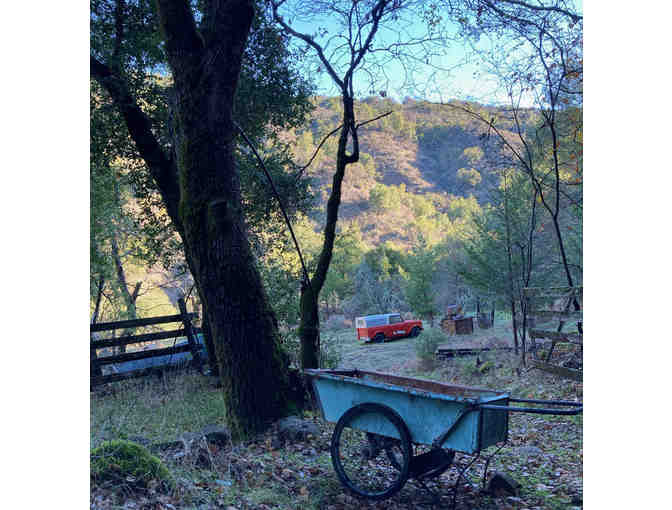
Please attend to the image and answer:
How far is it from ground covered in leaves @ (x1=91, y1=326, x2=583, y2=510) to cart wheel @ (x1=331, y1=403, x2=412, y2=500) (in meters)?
0.11

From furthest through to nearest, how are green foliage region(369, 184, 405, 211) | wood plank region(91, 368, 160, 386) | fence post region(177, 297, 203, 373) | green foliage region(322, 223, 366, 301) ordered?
green foliage region(322, 223, 366, 301) < green foliage region(369, 184, 405, 211) < fence post region(177, 297, 203, 373) < wood plank region(91, 368, 160, 386)

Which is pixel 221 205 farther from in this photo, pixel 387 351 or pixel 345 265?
pixel 345 265

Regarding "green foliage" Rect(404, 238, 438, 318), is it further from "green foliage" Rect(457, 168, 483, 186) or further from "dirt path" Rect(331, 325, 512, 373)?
"green foliage" Rect(457, 168, 483, 186)

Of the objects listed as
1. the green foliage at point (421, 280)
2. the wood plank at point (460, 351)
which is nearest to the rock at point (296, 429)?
the wood plank at point (460, 351)

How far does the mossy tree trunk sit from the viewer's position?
10.7 ft

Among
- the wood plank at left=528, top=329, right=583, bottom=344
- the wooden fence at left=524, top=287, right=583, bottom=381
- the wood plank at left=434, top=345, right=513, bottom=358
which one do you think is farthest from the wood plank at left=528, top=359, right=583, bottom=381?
the wood plank at left=434, top=345, right=513, bottom=358

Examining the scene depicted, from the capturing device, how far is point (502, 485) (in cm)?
263

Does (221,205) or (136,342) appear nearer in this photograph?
(221,205)

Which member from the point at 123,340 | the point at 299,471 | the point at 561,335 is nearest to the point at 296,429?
the point at 299,471

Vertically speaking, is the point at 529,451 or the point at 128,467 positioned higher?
the point at 128,467

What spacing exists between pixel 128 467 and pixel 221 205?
1593 mm

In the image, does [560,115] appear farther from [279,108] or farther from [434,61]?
[279,108]
